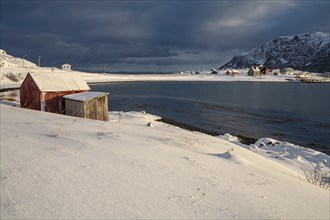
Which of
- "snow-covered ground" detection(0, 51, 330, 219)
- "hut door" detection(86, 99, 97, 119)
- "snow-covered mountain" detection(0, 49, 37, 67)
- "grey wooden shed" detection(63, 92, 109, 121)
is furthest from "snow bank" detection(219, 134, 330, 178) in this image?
"snow-covered mountain" detection(0, 49, 37, 67)

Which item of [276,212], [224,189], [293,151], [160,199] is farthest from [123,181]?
[293,151]

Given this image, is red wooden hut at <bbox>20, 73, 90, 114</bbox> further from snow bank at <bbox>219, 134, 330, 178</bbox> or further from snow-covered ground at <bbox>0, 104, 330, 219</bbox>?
snow-covered ground at <bbox>0, 104, 330, 219</bbox>

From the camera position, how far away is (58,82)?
24.6 metres

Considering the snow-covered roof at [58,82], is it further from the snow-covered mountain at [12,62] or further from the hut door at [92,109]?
the snow-covered mountain at [12,62]

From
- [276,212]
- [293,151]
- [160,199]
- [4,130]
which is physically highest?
[4,130]

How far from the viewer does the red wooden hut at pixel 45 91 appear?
23.4 m

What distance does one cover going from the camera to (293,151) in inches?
818

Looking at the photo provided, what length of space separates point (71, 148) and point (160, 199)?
3329 millimetres

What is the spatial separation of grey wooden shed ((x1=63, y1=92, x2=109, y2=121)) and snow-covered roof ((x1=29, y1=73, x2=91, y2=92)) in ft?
6.95

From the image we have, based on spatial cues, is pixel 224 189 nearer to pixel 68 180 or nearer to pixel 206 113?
pixel 68 180

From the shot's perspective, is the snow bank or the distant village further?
the distant village

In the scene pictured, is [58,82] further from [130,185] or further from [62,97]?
[130,185]

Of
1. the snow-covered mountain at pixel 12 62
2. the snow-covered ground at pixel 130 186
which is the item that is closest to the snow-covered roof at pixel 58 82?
the snow-covered ground at pixel 130 186

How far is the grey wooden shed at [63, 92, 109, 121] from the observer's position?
2105cm
